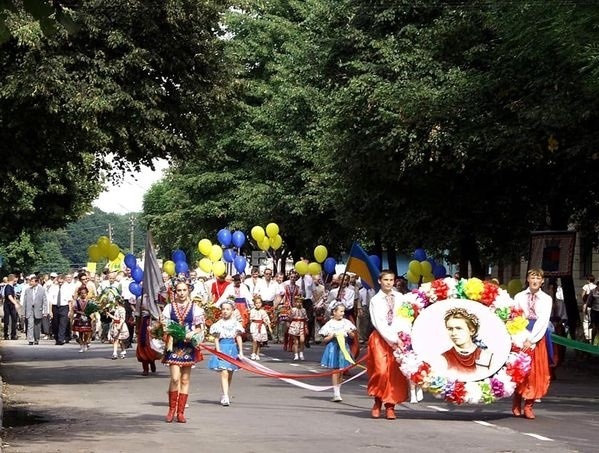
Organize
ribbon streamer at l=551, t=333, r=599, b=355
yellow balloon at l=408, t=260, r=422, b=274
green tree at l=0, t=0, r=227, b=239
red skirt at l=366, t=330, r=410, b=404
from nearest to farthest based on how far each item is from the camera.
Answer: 1. red skirt at l=366, t=330, r=410, b=404
2. ribbon streamer at l=551, t=333, r=599, b=355
3. green tree at l=0, t=0, r=227, b=239
4. yellow balloon at l=408, t=260, r=422, b=274

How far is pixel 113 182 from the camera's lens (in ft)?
88.9

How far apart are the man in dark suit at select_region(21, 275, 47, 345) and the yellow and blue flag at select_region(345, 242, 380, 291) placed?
60.6 feet

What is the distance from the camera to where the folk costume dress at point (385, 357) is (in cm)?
1655

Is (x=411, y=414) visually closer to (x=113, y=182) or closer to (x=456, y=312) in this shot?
(x=456, y=312)

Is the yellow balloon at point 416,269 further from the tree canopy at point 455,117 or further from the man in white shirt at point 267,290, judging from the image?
the man in white shirt at point 267,290

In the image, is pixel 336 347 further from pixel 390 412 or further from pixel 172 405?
pixel 172 405

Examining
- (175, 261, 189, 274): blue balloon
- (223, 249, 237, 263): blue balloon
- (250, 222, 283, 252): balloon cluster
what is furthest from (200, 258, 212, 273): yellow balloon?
(223, 249, 237, 263): blue balloon

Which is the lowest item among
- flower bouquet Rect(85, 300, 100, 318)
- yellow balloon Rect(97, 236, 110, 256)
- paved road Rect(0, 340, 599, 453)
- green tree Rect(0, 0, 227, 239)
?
paved road Rect(0, 340, 599, 453)

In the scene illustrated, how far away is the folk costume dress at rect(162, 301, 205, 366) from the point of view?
53.1 feet

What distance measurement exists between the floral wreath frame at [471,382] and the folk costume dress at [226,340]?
274 centimetres

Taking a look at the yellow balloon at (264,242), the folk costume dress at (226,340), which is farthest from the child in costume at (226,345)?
the yellow balloon at (264,242)

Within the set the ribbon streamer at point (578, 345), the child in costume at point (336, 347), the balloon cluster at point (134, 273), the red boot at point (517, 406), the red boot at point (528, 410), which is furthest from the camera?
the balloon cluster at point (134, 273)

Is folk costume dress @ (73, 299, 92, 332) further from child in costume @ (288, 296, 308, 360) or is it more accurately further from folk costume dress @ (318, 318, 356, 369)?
folk costume dress @ (318, 318, 356, 369)

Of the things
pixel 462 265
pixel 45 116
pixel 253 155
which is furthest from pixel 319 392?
pixel 253 155
